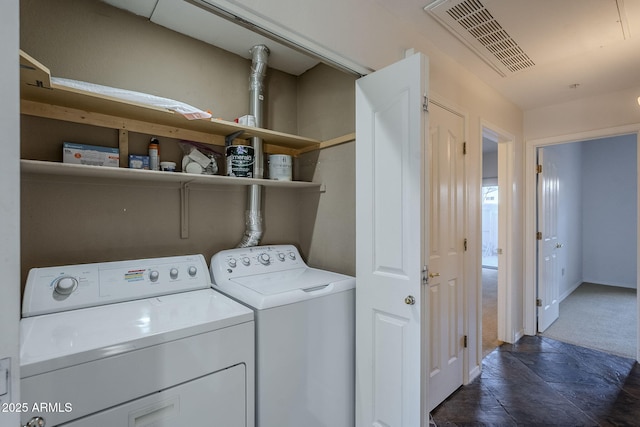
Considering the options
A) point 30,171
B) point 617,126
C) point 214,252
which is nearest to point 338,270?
point 214,252

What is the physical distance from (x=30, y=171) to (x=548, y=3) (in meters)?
2.67

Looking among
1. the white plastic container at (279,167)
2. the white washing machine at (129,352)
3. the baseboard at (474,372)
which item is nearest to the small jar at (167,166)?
the white washing machine at (129,352)

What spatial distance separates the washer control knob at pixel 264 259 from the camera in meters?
1.94

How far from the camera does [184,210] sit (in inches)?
72.2

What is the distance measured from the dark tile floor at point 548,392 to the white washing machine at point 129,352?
1.54 meters

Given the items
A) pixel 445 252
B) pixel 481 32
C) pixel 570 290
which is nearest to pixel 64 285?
pixel 445 252

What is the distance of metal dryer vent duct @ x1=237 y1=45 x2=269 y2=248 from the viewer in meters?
1.98

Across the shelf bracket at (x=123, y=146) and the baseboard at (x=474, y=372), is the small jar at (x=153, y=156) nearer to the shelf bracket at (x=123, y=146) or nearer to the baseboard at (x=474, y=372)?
the shelf bracket at (x=123, y=146)

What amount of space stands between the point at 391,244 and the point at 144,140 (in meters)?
1.49

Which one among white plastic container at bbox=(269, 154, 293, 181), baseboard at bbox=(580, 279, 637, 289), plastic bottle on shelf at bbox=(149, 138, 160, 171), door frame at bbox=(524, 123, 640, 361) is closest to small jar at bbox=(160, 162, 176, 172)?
plastic bottle on shelf at bbox=(149, 138, 160, 171)

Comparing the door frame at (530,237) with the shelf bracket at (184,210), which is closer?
the shelf bracket at (184,210)

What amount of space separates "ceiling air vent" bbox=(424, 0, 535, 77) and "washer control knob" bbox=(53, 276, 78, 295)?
2192 millimetres
